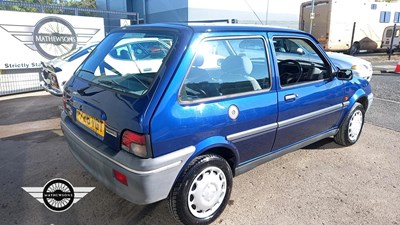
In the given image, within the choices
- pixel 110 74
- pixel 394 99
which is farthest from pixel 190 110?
pixel 394 99

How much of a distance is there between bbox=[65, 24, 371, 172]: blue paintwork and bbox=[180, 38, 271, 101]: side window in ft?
0.22

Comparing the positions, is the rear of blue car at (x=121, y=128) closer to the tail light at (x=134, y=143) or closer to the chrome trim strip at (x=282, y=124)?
the tail light at (x=134, y=143)

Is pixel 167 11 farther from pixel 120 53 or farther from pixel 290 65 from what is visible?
pixel 290 65

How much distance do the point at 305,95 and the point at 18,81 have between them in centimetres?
789

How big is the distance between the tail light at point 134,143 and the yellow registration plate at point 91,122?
1.01ft

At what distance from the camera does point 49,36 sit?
28.2 feet

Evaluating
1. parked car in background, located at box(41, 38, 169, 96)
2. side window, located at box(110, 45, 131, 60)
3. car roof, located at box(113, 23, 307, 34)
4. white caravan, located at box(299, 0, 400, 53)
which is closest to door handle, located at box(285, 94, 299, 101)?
car roof, located at box(113, 23, 307, 34)

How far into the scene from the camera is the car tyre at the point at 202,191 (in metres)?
2.34

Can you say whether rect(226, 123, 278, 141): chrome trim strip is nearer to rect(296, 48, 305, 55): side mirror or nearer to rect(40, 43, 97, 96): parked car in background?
rect(296, 48, 305, 55): side mirror

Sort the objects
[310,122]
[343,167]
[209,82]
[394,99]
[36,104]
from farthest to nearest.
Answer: [394,99], [36,104], [343,167], [310,122], [209,82]

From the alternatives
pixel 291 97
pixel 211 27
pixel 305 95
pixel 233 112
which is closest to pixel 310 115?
pixel 305 95

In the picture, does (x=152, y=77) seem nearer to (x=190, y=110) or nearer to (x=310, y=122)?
(x=190, y=110)

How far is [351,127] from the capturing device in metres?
4.18

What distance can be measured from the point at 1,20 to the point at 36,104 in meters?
2.85
